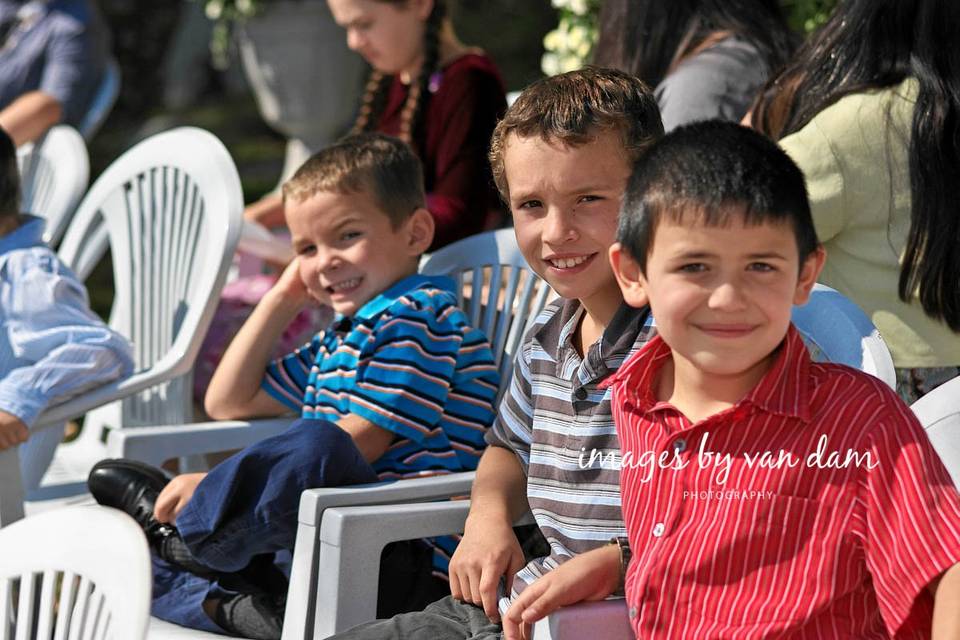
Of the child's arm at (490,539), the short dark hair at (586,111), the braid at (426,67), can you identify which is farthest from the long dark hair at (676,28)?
the child's arm at (490,539)

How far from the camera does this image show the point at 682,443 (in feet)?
5.53

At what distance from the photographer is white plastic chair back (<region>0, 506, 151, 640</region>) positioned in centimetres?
158

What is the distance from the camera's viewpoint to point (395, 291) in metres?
2.68

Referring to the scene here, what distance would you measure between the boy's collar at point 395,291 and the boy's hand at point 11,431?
73cm

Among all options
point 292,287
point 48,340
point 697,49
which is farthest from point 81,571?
point 697,49

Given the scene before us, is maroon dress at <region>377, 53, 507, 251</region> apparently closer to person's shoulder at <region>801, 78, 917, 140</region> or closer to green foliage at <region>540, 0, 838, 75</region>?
green foliage at <region>540, 0, 838, 75</region>

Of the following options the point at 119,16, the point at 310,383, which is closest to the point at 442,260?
the point at 310,383

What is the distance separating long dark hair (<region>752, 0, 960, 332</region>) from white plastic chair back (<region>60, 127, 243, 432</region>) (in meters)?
1.35

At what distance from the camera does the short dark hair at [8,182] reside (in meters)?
3.27

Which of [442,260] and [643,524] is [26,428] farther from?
[643,524]

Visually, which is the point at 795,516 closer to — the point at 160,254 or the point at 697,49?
the point at 697,49

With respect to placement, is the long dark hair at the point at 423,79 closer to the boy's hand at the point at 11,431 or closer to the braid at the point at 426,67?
the braid at the point at 426,67

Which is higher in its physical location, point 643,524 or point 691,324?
point 691,324

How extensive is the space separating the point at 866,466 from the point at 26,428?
1.86m
